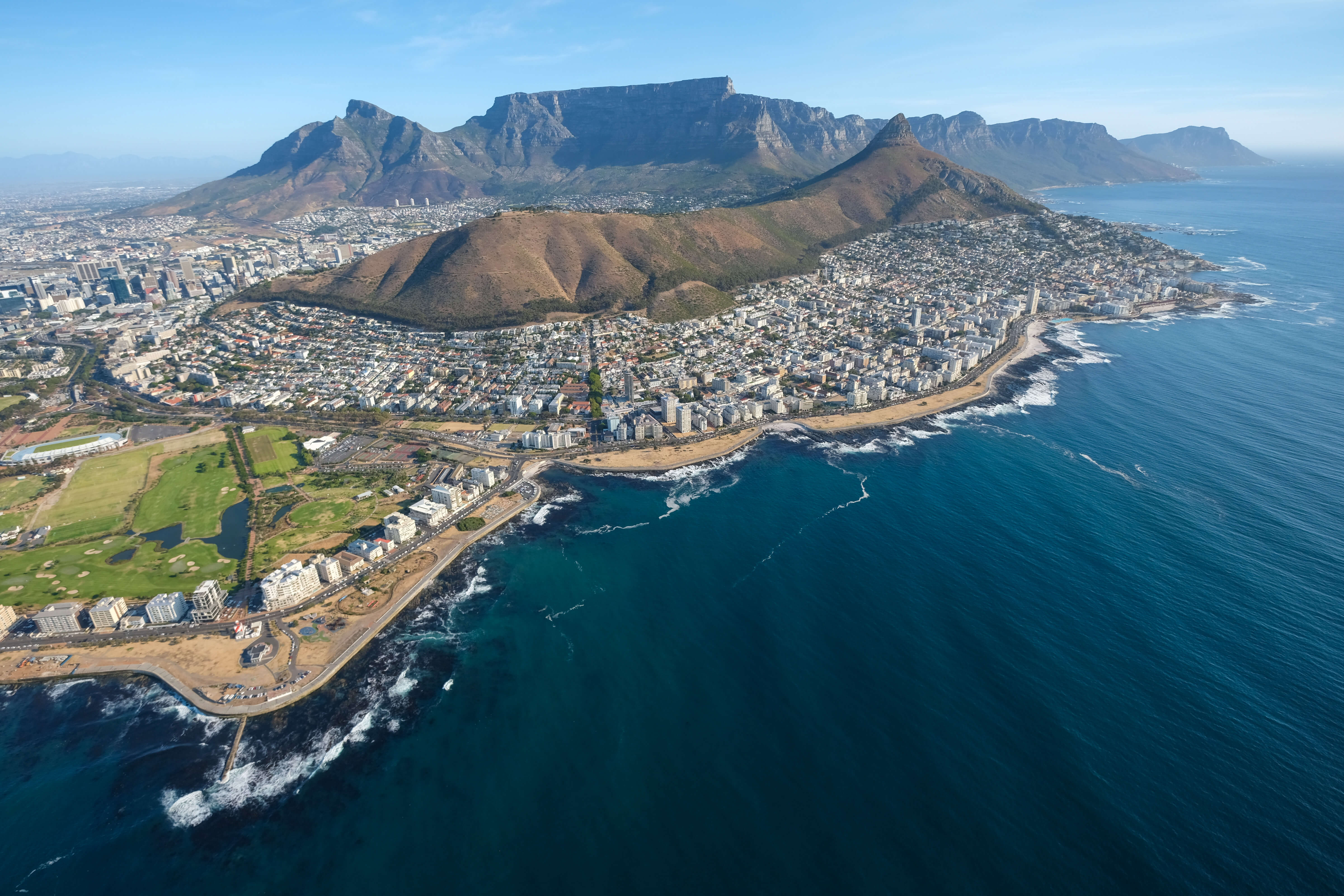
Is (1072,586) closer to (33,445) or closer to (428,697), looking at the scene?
(428,697)

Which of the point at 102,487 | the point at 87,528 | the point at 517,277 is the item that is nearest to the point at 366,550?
the point at 87,528

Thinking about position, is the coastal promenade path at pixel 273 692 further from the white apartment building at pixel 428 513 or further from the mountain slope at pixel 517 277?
the mountain slope at pixel 517 277

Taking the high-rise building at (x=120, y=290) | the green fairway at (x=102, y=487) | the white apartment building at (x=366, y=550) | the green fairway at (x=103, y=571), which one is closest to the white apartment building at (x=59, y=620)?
the green fairway at (x=103, y=571)

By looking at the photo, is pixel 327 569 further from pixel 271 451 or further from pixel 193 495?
pixel 271 451

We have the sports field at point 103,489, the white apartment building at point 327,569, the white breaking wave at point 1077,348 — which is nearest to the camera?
the white apartment building at point 327,569

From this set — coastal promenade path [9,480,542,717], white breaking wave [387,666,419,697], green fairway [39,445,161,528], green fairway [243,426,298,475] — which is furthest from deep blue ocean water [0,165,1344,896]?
green fairway [243,426,298,475]
